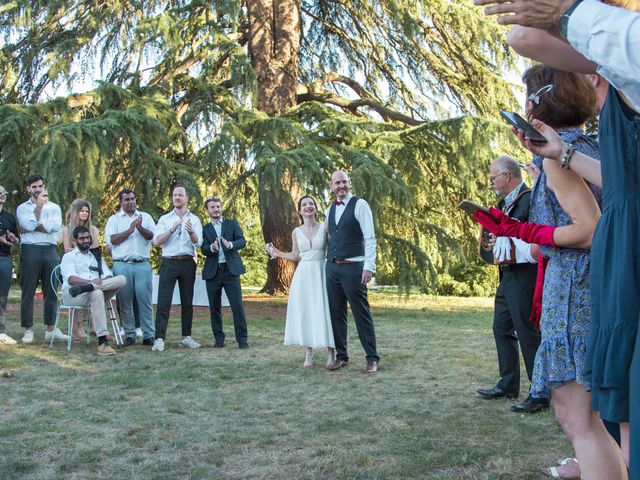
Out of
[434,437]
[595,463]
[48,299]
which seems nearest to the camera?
[595,463]

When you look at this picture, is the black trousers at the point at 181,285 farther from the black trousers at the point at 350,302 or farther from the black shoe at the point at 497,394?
the black shoe at the point at 497,394

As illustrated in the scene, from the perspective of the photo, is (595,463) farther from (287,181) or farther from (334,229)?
(287,181)

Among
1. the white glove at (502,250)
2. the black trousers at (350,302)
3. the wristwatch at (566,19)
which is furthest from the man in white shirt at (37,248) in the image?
the wristwatch at (566,19)

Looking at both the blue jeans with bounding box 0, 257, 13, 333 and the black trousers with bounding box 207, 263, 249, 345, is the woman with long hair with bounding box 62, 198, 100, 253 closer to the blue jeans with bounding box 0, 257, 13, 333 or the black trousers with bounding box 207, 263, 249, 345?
the blue jeans with bounding box 0, 257, 13, 333

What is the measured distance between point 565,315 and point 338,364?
14.7ft

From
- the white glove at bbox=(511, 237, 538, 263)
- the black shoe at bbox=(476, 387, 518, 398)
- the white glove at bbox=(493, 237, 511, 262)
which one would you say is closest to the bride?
the black shoe at bbox=(476, 387, 518, 398)

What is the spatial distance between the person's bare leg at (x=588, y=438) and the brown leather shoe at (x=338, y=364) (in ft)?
14.4

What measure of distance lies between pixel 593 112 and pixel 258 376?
442 centimetres

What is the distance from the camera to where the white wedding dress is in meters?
6.91

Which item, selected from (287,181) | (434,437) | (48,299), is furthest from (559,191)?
(287,181)

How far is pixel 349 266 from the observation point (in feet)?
21.8

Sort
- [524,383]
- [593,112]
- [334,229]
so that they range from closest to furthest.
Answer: [593,112], [524,383], [334,229]

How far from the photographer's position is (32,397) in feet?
17.1

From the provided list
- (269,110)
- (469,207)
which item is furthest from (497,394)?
(269,110)
